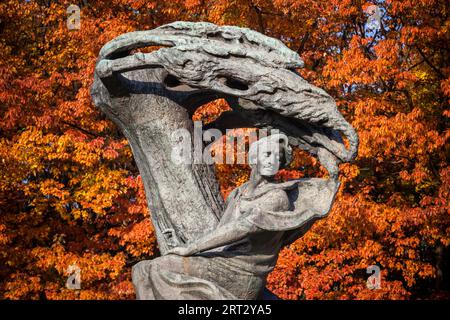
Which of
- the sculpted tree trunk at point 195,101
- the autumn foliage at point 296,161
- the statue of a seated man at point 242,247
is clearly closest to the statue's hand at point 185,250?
the statue of a seated man at point 242,247

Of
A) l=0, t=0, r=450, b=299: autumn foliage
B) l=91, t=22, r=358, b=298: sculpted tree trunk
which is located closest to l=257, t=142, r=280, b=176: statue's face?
l=91, t=22, r=358, b=298: sculpted tree trunk

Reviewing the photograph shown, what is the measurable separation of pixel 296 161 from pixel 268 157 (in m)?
6.34

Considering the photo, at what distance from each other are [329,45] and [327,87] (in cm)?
166

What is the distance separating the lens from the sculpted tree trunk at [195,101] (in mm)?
4777

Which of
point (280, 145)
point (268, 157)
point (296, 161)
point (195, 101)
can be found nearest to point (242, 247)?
point (268, 157)

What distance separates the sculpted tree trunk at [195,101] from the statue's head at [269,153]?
147mm

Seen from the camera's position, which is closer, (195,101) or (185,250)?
(185,250)

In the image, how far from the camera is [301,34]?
12695mm

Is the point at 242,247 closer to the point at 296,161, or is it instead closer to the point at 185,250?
the point at 185,250

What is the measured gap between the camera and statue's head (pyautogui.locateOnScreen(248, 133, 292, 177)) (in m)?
4.95

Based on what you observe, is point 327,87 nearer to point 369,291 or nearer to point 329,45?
point 329,45

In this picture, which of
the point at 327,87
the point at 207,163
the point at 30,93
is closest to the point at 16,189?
the point at 30,93

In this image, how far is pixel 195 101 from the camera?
5.39 metres

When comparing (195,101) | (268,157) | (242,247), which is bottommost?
(242,247)
